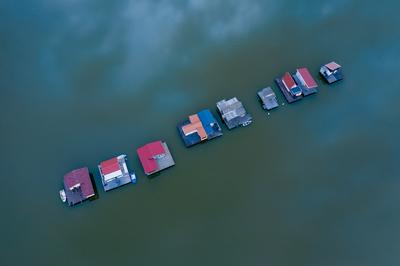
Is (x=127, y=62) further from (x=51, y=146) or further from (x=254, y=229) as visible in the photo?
(x=254, y=229)

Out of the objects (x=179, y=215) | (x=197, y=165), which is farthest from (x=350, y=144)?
(x=179, y=215)

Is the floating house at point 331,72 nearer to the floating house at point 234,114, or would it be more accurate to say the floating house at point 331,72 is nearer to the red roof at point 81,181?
the floating house at point 234,114

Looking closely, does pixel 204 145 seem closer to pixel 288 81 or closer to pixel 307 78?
pixel 288 81

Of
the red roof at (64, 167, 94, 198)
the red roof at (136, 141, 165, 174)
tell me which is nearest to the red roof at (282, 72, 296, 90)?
the red roof at (136, 141, 165, 174)

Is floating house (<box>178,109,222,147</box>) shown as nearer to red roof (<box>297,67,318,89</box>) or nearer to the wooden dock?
the wooden dock

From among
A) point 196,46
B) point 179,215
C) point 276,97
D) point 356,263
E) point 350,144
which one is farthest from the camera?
point 196,46

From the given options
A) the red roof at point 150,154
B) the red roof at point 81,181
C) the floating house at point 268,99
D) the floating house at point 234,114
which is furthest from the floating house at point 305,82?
the red roof at point 81,181
